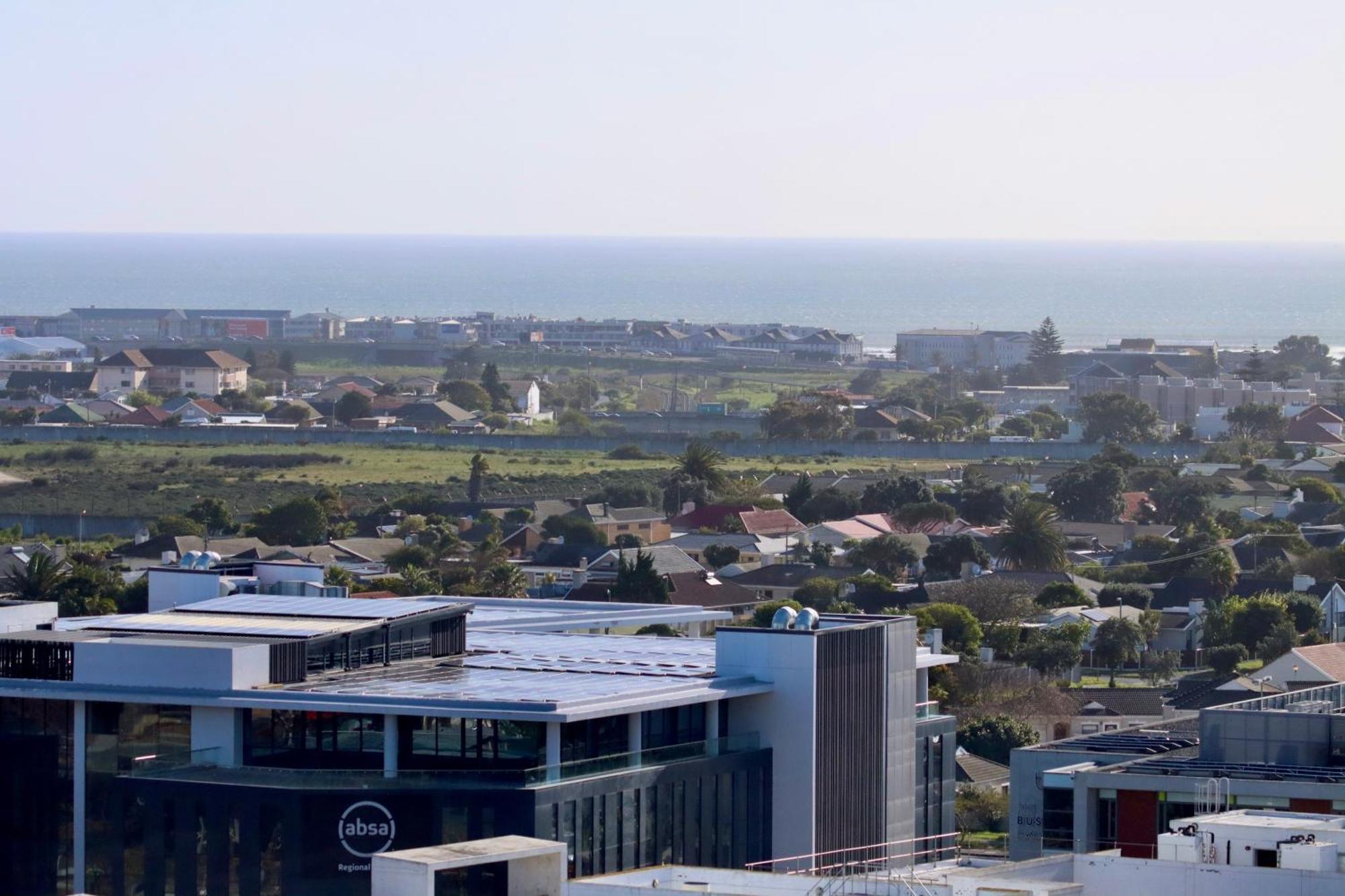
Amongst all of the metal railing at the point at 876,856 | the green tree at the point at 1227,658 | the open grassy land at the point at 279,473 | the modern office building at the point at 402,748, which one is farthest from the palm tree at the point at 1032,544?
the modern office building at the point at 402,748

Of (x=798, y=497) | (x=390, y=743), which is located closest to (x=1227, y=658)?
(x=390, y=743)

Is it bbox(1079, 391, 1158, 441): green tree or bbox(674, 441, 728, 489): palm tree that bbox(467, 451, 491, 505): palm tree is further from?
bbox(1079, 391, 1158, 441): green tree

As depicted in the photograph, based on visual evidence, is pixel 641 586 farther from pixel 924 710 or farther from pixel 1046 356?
pixel 1046 356

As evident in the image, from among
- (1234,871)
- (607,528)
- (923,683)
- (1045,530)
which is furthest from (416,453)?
(1234,871)

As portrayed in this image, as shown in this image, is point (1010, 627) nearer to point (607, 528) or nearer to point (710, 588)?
point (710, 588)

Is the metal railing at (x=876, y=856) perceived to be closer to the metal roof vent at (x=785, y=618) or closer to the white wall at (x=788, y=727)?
the white wall at (x=788, y=727)

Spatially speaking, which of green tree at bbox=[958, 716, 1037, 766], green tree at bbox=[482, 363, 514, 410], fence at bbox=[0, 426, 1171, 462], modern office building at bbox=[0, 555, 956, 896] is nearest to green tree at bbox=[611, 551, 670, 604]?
green tree at bbox=[958, 716, 1037, 766]
